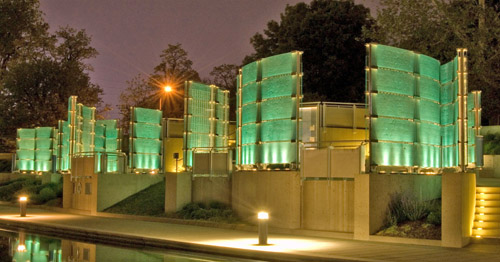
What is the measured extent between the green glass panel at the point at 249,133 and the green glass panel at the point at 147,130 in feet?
41.4

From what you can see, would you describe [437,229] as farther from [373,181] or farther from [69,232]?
[69,232]

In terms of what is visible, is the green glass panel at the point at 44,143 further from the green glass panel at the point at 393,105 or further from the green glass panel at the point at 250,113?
the green glass panel at the point at 393,105

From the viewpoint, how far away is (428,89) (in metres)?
21.7

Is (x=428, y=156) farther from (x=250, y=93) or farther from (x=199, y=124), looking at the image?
(x=199, y=124)

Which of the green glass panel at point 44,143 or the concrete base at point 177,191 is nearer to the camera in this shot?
the concrete base at point 177,191

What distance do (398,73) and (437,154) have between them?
3.53m

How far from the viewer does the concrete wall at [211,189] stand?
994 inches

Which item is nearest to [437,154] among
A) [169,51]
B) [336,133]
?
[336,133]

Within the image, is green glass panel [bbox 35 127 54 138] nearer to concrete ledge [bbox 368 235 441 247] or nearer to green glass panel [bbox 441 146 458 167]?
green glass panel [bbox 441 146 458 167]

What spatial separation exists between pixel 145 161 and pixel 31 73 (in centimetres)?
2976

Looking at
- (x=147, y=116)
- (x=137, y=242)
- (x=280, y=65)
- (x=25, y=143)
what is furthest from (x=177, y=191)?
(x=25, y=143)

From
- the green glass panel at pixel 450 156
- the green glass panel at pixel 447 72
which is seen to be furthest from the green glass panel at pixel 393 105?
the green glass panel at pixel 450 156

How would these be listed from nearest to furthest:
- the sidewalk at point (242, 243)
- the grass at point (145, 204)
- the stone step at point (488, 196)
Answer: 1. the sidewalk at point (242, 243)
2. the stone step at point (488, 196)
3. the grass at point (145, 204)

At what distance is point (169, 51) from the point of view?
229 feet
